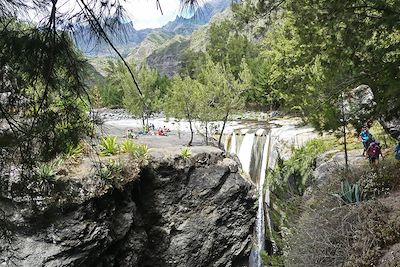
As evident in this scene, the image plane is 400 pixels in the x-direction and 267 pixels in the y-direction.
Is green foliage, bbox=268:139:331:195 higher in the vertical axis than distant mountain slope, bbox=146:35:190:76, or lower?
lower

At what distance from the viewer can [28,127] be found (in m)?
2.97

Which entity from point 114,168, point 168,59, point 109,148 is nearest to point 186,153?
point 109,148

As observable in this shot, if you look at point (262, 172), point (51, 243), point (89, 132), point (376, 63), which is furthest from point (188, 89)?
point (89, 132)

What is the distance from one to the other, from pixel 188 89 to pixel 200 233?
9631mm

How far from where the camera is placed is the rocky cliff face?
31.2ft

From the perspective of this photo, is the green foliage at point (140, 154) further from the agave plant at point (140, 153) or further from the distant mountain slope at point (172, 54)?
the distant mountain slope at point (172, 54)

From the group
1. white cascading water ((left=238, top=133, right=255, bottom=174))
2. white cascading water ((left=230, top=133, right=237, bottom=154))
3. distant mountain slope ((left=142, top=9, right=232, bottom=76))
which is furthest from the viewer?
distant mountain slope ((left=142, top=9, right=232, bottom=76))

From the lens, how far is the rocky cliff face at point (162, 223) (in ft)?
31.2

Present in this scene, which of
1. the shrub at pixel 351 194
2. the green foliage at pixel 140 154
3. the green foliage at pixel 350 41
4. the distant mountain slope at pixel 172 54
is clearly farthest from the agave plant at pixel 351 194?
the distant mountain slope at pixel 172 54

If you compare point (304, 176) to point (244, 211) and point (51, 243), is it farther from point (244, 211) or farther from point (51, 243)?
point (51, 243)

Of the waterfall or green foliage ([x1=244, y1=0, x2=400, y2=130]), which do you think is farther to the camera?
the waterfall

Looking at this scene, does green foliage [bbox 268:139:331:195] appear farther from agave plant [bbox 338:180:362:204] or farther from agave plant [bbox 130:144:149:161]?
agave plant [bbox 130:144:149:161]

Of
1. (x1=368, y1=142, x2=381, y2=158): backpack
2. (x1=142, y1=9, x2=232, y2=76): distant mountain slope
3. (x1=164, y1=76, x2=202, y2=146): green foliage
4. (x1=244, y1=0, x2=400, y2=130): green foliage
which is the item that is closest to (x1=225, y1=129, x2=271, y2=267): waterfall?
(x1=164, y1=76, x2=202, y2=146): green foliage

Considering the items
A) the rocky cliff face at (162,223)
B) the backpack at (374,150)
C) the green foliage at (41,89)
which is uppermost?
the green foliage at (41,89)
